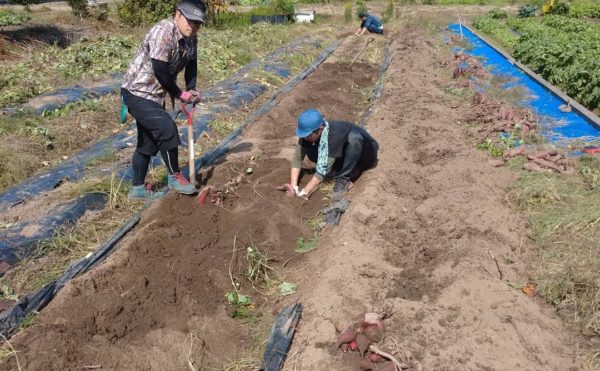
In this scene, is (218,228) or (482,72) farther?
(482,72)

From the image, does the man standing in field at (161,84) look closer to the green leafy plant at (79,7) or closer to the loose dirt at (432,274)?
the loose dirt at (432,274)

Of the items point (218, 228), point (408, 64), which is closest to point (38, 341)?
point (218, 228)

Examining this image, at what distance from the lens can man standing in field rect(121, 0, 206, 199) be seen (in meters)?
4.21

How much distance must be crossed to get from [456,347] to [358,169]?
2872 millimetres

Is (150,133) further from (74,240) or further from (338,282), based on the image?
(338,282)

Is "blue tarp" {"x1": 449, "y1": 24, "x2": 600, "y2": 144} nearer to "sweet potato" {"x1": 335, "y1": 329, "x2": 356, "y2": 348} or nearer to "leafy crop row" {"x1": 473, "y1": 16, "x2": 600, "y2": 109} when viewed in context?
"leafy crop row" {"x1": 473, "y1": 16, "x2": 600, "y2": 109}

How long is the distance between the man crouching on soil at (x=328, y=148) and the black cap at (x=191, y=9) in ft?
4.18

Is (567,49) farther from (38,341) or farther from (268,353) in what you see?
(38,341)

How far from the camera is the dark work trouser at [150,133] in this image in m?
4.48

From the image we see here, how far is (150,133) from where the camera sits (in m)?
4.71

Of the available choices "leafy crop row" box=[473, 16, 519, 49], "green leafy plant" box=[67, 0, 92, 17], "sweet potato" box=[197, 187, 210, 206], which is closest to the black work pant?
"sweet potato" box=[197, 187, 210, 206]

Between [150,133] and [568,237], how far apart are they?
3.87 m

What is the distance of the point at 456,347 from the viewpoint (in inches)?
116

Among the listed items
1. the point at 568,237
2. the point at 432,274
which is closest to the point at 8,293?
the point at 432,274
